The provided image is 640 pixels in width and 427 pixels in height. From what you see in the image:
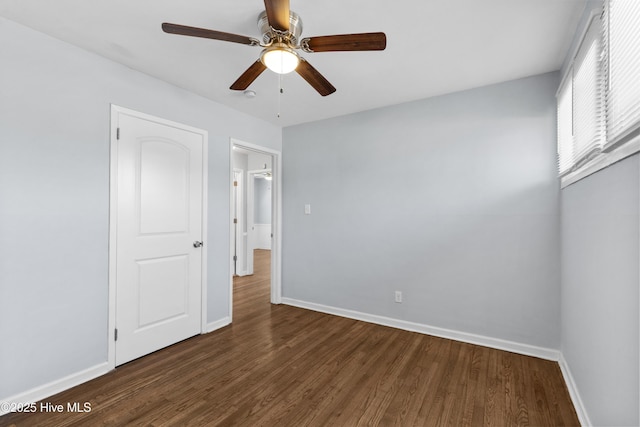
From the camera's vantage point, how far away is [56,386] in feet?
6.77

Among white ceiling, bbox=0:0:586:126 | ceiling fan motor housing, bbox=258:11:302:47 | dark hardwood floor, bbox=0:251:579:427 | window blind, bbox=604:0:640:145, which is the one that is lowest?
dark hardwood floor, bbox=0:251:579:427

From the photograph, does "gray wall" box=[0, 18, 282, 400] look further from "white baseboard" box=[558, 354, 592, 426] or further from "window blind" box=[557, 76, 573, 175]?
"window blind" box=[557, 76, 573, 175]

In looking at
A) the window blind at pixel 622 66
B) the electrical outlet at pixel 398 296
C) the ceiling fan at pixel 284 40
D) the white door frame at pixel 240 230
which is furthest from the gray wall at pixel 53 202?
the white door frame at pixel 240 230

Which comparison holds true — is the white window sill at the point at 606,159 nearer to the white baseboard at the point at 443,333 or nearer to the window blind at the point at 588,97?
the window blind at the point at 588,97

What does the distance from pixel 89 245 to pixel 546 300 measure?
12.5 ft

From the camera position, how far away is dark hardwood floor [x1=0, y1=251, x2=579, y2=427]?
183cm

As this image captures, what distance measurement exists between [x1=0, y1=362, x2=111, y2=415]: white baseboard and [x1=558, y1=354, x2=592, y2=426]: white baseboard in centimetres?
331

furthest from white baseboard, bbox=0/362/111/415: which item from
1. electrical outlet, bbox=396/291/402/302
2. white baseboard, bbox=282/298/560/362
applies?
electrical outlet, bbox=396/291/402/302

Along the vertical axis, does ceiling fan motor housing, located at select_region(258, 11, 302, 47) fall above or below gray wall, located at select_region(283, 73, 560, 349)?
above

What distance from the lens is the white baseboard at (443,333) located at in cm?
260

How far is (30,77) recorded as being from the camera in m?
1.97

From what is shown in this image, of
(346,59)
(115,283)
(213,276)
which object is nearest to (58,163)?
(115,283)

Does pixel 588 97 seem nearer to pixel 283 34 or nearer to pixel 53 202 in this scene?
pixel 283 34

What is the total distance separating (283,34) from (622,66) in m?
1.54
